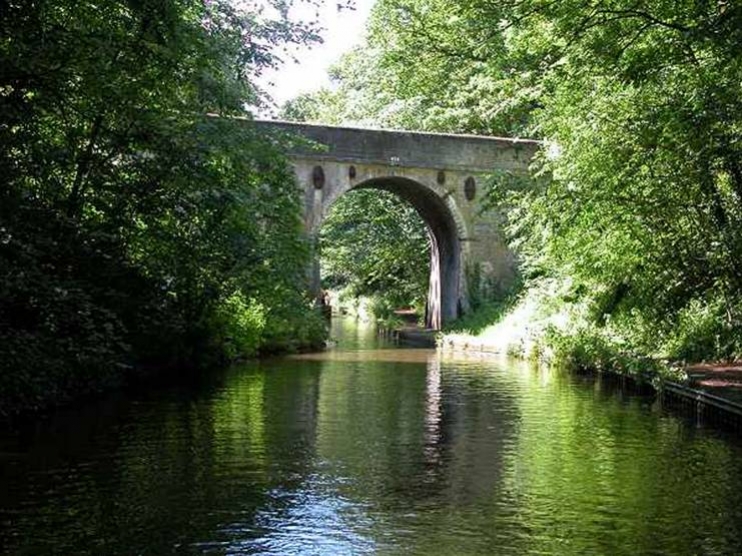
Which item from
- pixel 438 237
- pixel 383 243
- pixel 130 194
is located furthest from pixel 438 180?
pixel 130 194

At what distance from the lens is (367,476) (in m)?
8.74

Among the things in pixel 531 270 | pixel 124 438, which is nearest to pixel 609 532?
pixel 124 438

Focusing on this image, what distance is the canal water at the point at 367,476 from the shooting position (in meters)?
6.84

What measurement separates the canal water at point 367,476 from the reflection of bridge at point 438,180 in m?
11.8

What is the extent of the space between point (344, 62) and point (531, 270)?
2503 centimetres

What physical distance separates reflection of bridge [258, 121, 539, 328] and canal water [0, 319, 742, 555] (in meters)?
11.8

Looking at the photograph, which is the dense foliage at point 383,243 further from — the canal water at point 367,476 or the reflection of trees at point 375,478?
the reflection of trees at point 375,478

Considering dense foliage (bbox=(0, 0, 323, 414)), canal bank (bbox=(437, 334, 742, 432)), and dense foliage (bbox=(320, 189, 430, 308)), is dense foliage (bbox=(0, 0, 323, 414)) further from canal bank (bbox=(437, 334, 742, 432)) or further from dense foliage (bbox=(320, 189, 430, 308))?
dense foliage (bbox=(320, 189, 430, 308))

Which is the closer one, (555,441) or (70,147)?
(555,441)

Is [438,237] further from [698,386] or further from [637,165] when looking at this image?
[698,386]

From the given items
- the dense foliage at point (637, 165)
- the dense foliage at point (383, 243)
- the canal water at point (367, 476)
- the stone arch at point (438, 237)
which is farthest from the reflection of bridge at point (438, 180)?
the canal water at point (367, 476)

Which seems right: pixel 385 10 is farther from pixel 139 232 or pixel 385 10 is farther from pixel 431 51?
pixel 139 232

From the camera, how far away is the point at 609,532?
23.1 feet

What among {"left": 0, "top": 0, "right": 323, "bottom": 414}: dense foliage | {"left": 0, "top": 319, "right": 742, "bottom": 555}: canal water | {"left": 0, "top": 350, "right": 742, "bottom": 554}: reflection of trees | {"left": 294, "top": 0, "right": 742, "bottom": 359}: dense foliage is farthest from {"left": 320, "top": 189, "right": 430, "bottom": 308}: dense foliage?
{"left": 0, "top": 350, "right": 742, "bottom": 554}: reflection of trees
